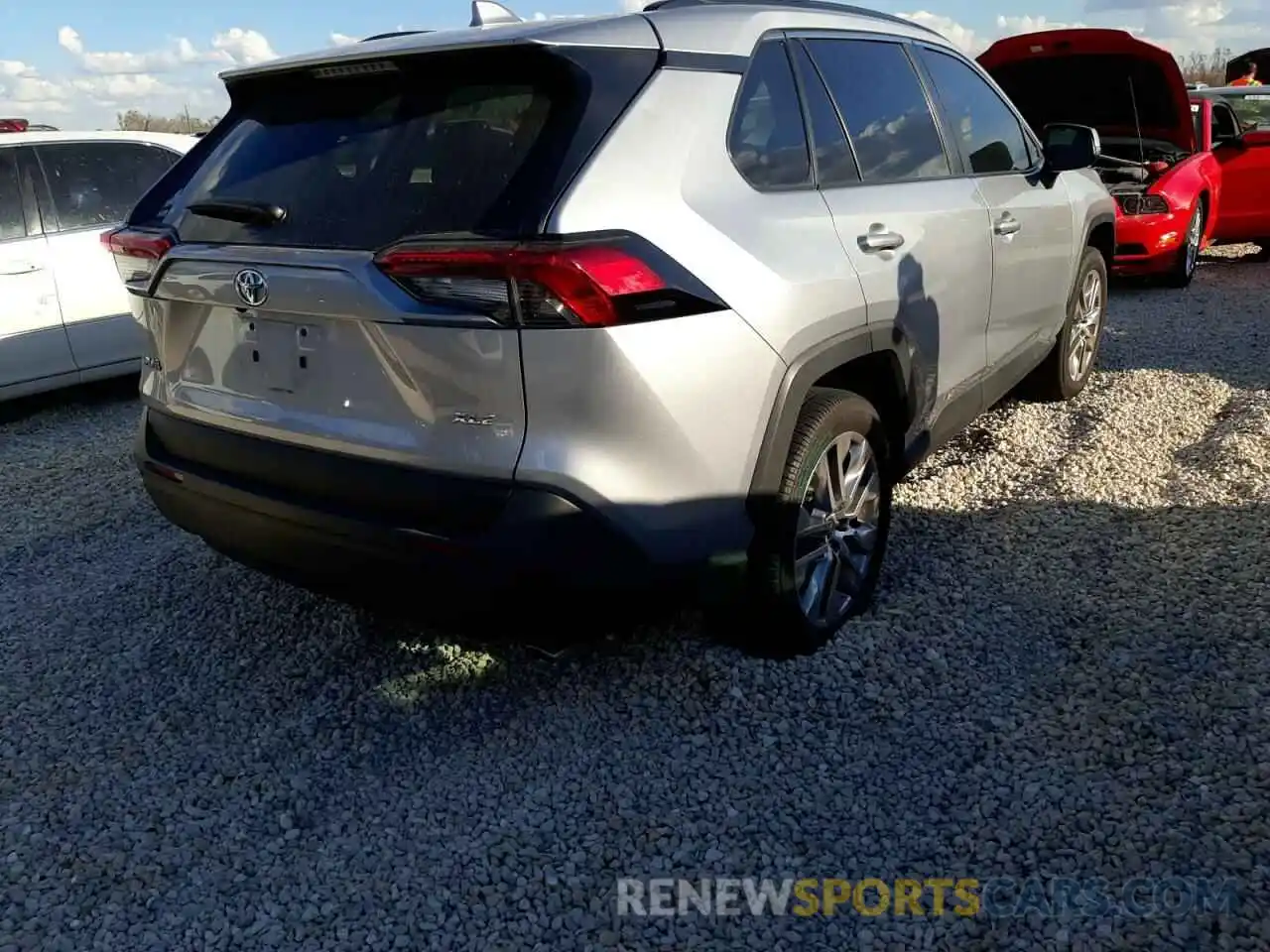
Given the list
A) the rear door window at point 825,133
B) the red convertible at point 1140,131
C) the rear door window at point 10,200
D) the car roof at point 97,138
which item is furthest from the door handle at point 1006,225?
the rear door window at point 10,200

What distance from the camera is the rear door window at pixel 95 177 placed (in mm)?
6246

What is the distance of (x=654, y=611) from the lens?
8.66 ft

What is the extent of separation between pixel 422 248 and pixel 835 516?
152 cm

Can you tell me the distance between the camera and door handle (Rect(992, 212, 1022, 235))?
4012mm

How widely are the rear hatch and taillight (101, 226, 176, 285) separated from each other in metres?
0.01

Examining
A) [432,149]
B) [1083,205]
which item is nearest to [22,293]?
[432,149]

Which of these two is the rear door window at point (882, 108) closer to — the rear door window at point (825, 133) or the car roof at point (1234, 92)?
→ the rear door window at point (825, 133)

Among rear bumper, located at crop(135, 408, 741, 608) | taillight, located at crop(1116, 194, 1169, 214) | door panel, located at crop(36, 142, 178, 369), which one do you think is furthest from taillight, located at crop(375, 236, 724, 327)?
taillight, located at crop(1116, 194, 1169, 214)

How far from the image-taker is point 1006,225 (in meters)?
4.09

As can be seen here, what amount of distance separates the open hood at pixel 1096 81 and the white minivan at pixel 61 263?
644cm

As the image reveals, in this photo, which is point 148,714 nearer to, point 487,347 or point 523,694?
point 523,694

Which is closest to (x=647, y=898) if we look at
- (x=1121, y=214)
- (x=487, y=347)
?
(x=487, y=347)

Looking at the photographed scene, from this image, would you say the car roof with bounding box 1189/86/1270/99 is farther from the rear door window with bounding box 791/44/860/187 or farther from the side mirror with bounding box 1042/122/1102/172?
the rear door window with bounding box 791/44/860/187

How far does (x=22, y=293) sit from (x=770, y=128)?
4914 mm
